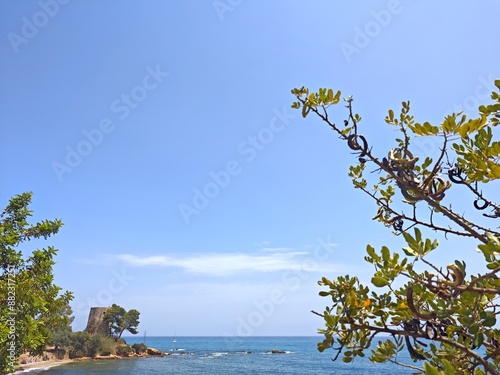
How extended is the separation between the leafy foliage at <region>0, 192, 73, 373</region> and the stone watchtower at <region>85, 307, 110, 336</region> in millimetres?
56619

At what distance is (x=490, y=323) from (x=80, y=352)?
5732 cm

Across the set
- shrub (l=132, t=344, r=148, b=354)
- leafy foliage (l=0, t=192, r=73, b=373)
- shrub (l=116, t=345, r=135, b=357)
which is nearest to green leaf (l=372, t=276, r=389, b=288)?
leafy foliage (l=0, t=192, r=73, b=373)

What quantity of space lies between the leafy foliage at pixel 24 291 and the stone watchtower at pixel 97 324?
56.6 meters

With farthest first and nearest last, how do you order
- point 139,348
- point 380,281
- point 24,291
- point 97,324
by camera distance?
point 97,324
point 139,348
point 24,291
point 380,281

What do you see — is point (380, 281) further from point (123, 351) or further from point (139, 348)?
point (139, 348)

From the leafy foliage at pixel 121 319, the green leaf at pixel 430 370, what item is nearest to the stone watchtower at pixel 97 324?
the leafy foliage at pixel 121 319

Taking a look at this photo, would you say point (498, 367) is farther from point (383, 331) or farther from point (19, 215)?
point (19, 215)

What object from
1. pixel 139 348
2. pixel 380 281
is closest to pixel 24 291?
pixel 380 281

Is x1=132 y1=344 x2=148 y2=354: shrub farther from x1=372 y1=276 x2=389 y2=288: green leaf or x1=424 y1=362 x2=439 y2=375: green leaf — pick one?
x1=424 y1=362 x2=439 y2=375: green leaf

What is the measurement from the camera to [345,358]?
2.06 meters

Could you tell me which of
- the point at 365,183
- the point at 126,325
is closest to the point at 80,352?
the point at 126,325

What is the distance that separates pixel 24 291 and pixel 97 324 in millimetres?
58710

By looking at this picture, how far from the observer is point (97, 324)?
5900 cm

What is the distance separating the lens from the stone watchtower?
5894 cm
